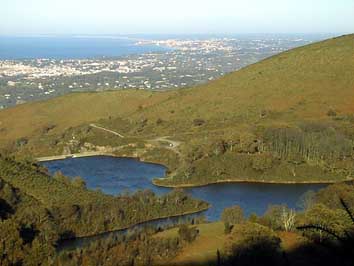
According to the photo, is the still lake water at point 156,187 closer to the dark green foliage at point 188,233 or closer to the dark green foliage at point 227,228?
the dark green foliage at point 227,228

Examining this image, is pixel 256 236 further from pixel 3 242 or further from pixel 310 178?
pixel 310 178

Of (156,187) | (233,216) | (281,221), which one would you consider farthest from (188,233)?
(156,187)

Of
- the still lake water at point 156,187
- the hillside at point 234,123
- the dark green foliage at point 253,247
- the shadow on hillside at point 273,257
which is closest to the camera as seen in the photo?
the shadow on hillside at point 273,257

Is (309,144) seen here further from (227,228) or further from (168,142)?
(227,228)

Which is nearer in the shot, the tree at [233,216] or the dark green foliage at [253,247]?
the dark green foliage at [253,247]

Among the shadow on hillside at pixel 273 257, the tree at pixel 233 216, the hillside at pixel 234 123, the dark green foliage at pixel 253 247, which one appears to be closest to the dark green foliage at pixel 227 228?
the tree at pixel 233 216

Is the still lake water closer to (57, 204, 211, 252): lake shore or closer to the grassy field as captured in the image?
(57, 204, 211, 252): lake shore
